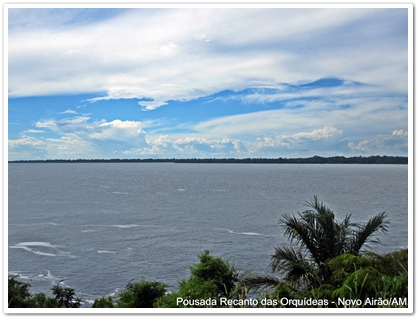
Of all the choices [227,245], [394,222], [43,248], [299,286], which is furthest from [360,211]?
[299,286]

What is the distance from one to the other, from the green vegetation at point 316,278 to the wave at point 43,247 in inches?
607

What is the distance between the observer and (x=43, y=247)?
2711cm

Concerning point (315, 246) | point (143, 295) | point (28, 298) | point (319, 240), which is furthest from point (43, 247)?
point (319, 240)

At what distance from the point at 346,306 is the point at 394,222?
29.8 meters

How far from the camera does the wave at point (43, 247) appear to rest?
25.5 metres

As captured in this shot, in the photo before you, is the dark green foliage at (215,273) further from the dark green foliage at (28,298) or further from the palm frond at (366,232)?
the dark green foliage at (28,298)

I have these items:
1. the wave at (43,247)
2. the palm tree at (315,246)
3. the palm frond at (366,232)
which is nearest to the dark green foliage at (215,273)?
the palm tree at (315,246)

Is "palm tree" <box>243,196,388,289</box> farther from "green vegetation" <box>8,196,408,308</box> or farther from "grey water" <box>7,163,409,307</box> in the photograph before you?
"grey water" <box>7,163,409,307</box>
